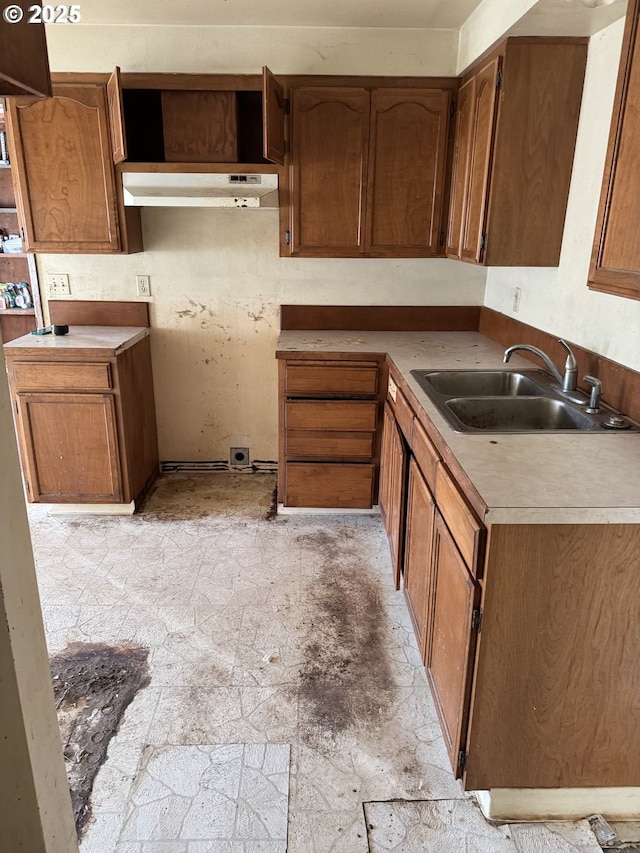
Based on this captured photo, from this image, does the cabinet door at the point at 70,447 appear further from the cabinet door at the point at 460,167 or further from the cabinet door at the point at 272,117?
the cabinet door at the point at 460,167

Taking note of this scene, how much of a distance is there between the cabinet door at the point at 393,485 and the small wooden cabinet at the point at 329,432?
117 mm

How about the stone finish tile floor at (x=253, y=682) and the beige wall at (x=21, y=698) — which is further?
the stone finish tile floor at (x=253, y=682)

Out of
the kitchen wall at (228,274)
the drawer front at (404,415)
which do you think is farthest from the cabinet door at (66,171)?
the drawer front at (404,415)

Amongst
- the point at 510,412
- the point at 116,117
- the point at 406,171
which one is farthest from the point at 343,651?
the point at 116,117

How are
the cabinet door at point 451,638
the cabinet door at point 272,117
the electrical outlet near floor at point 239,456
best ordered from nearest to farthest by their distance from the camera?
the cabinet door at point 451,638 < the cabinet door at point 272,117 < the electrical outlet near floor at point 239,456

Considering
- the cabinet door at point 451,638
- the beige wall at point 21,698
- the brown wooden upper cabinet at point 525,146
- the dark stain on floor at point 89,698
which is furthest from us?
the brown wooden upper cabinet at point 525,146

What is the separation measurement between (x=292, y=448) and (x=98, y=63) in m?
2.05

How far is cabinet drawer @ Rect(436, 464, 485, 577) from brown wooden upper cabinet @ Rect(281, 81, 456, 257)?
1.68 m

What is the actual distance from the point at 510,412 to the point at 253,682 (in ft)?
4.12

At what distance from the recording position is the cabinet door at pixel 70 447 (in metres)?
2.88

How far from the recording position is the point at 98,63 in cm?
286

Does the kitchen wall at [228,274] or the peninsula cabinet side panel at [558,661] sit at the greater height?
the kitchen wall at [228,274]

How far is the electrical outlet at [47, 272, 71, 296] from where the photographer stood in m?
3.25

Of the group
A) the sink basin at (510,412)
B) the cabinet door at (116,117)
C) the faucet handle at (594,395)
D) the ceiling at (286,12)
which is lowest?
the sink basin at (510,412)
